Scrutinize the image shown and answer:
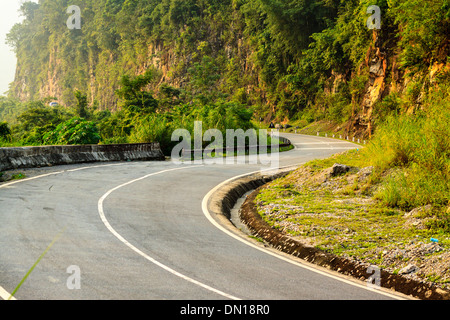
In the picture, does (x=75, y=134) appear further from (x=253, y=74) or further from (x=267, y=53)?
(x=253, y=74)

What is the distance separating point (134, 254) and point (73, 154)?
12.0 metres

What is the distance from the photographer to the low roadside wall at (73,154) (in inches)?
603

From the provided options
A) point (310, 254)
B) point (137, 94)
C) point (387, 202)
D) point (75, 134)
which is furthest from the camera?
point (137, 94)

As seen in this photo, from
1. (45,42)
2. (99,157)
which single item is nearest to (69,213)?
(99,157)

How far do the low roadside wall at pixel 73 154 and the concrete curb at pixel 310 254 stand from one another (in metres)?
7.39

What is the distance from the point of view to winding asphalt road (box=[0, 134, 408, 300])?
5.88 metres

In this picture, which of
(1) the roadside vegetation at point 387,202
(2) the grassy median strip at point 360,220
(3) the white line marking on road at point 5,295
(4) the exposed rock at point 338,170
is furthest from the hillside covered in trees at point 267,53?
(3) the white line marking on road at point 5,295

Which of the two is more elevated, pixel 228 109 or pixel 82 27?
pixel 82 27

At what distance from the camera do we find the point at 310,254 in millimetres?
7875

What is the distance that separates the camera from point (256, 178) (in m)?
16.7

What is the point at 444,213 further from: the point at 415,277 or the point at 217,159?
Answer: the point at 217,159

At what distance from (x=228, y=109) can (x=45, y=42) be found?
135m

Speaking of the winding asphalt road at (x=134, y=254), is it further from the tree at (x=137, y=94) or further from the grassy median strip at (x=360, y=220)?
the tree at (x=137, y=94)

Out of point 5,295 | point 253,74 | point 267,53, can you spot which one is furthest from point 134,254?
point 253,74
